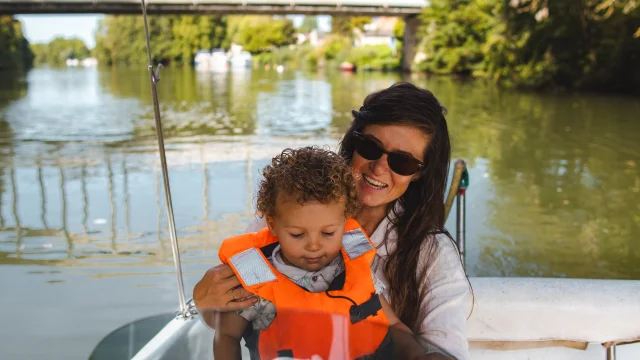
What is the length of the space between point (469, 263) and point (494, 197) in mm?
2195

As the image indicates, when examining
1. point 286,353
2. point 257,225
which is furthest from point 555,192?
point 286,353

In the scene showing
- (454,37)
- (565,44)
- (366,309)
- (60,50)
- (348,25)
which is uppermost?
(366,309)

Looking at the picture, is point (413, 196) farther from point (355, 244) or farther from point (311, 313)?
point (311, 313)

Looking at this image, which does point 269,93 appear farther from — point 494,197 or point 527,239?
point 527,239

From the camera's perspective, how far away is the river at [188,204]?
14.0 ft

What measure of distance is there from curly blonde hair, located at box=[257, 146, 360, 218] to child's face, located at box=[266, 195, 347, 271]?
0.02 metres

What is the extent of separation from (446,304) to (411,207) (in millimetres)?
397

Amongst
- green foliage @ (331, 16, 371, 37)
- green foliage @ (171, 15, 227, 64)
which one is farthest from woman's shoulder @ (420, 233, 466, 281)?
green foliage @ (331, 16, 371, 37)

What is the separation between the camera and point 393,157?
192cm

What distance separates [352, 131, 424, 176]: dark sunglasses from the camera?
191 cm

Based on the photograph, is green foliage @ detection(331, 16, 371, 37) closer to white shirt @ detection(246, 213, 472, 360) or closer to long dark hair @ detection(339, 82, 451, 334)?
long dark hair @ detection(339, 82, 451, 334)

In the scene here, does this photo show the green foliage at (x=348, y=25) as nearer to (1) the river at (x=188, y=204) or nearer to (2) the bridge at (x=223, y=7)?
(2) the bridge at (x=223, y=7)

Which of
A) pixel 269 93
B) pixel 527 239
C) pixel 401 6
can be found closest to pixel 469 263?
pixel 527 239

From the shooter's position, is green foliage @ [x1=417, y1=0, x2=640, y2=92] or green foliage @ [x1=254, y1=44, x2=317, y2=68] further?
green foliage @ [x1=254, y1=44, x2=317, y2=68]
